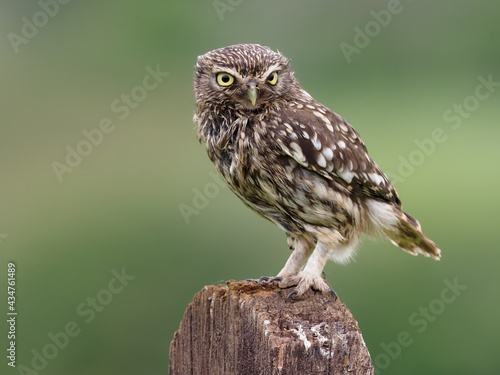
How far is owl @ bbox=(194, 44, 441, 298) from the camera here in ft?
12.1

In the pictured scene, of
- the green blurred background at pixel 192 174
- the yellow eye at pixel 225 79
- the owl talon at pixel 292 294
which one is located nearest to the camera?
the owl talon at pixel 292 294

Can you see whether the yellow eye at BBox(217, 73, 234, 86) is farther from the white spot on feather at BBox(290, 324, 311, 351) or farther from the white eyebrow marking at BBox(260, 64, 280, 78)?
the white spot on feather at BBox(290, 324, 311, 351)

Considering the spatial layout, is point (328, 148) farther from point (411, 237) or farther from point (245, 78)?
point (411, 237)

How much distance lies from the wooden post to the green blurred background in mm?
2551

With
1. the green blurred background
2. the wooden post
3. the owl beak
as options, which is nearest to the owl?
the owl beak

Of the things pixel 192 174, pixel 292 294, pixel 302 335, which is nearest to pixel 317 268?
pixel 292 294

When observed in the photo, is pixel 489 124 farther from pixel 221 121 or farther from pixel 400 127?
pixel 221 121

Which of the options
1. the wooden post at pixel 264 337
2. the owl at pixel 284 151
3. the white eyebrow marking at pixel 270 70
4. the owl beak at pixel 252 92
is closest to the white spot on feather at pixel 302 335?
the wooden post at pixel 264 337

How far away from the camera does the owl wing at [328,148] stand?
3.66m

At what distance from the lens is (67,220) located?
7402 mm

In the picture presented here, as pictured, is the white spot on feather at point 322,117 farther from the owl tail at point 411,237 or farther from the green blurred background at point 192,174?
the green blurred background at point 192,174

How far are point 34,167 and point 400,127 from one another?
11.0 ft

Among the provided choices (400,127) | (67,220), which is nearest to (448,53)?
(400,127)

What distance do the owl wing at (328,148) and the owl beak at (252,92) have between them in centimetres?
15
